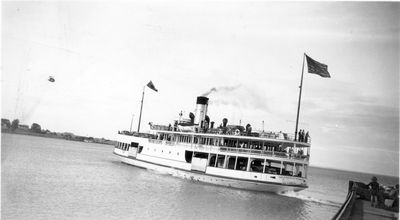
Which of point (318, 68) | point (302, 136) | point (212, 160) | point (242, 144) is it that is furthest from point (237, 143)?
point (318, 68)

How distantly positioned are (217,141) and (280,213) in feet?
33.4

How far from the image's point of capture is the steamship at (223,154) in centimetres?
2383

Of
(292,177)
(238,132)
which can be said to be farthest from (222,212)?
(238,132)

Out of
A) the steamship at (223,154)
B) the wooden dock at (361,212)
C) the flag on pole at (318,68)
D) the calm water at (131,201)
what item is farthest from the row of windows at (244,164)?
the wooden dock at (361,212)

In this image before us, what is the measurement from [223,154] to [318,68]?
10704 millimetres

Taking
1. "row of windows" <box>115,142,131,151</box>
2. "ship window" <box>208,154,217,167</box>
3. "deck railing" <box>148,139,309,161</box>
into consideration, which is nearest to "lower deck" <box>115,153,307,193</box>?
"ship window" <box>208,154,217,167</box>

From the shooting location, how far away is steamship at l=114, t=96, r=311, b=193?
23.8 meters

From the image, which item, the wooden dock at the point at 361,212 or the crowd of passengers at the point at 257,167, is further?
the crowd of passengers at the point at 257,167

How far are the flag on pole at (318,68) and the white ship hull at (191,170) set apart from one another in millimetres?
8130

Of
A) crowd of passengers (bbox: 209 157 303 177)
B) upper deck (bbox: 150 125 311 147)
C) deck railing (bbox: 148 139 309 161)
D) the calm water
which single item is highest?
upper deck (bbox: 150 125 311 147)

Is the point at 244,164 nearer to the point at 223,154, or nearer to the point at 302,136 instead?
the point at 223,154

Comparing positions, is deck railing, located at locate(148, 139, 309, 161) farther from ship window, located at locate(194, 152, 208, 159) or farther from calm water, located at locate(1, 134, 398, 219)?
calm water, located at locate(1, 134, 398, 219)

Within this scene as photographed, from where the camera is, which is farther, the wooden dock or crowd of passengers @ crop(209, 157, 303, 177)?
crowd of passengers @ crop(209, 157, 303, 177)

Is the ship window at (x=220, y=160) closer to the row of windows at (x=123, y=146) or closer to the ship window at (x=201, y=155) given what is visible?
the ship window at (x=201, y=155)
